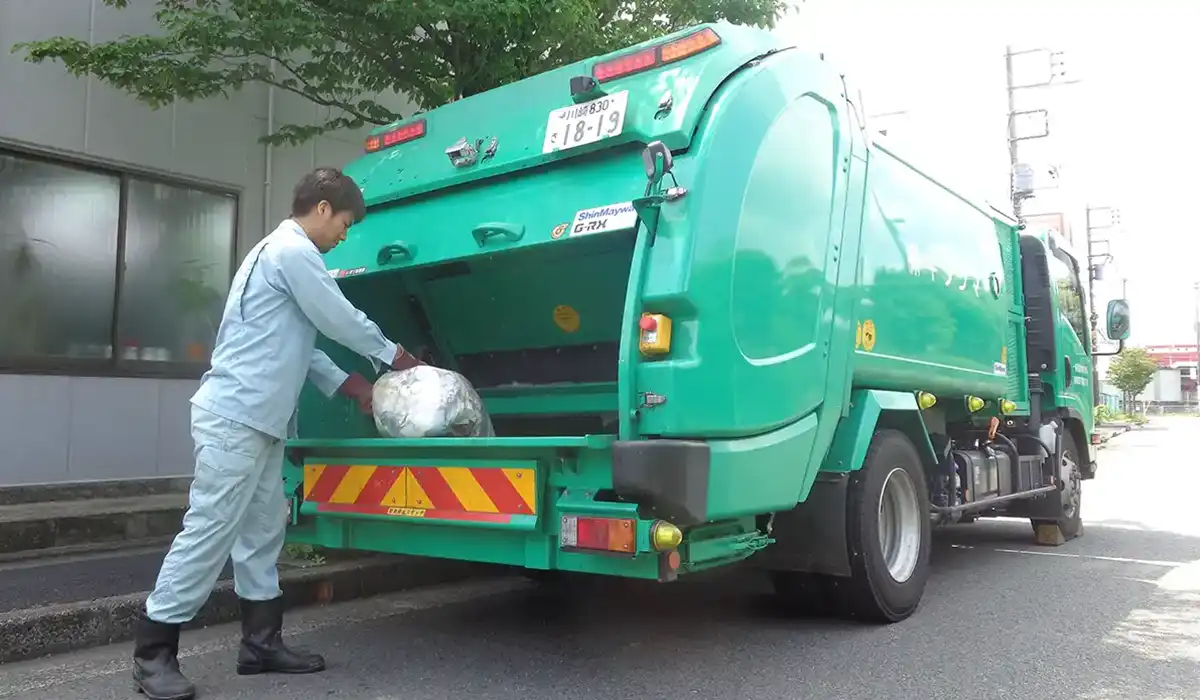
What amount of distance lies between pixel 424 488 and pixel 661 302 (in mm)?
1181

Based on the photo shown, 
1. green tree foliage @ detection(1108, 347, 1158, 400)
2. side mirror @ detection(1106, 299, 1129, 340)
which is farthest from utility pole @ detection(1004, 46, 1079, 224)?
green tree foliage @ detection(1108, 347, 1158, 400)

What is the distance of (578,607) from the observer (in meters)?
4.93

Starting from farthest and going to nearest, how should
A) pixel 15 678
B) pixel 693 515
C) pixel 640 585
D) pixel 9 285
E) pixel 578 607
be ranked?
1. pixel 9 285
2. pixel 640 585
3. pixel 578 607
4. pixel 15 678
5. pixel 693 515

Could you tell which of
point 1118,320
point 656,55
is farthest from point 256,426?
point 1118,320

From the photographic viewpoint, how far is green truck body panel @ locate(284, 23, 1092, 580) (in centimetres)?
318

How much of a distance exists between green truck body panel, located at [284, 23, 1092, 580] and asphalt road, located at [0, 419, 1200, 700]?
1.70ft

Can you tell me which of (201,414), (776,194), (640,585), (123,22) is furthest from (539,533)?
(123,22)

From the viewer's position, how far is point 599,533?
3109 mm

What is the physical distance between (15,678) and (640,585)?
3210 mm

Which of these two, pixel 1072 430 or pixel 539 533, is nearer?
pixel 539 533

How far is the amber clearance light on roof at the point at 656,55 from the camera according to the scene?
3.61 metres

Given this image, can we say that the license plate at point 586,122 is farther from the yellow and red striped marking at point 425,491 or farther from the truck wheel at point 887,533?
the truck wheel at point 887,533

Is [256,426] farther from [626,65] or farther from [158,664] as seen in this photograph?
[626,65]

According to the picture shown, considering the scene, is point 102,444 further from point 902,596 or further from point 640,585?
point 902,596
